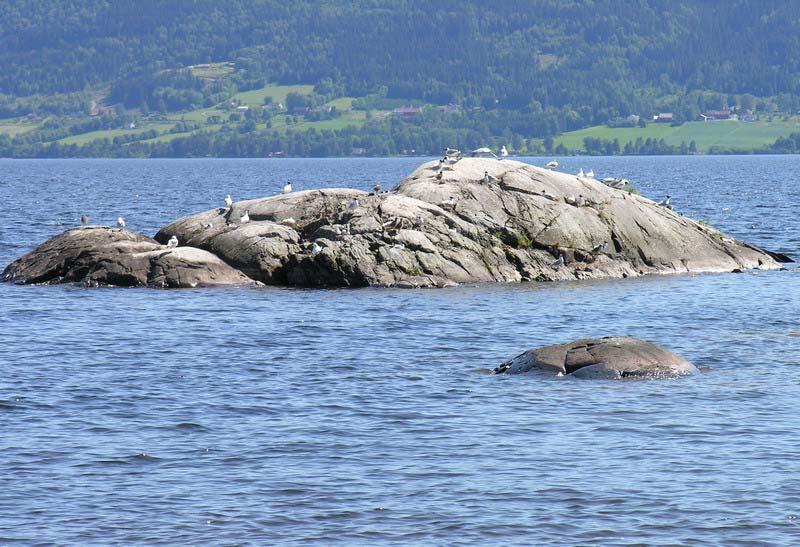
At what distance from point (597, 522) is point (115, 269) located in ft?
91.4

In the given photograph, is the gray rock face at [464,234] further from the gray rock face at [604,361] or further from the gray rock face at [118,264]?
the gray rock face at [604,361]

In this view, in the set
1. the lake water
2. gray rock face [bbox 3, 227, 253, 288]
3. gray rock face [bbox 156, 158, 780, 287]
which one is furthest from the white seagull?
gray rock face [bbox 3, 227, 253, 288]

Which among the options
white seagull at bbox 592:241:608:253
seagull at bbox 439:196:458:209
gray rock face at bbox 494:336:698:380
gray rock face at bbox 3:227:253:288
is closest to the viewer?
gray rock face at bbox 494:336:698:380

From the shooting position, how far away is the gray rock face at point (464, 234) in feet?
138

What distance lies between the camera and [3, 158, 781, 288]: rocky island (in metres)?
42.1

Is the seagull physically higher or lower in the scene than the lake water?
higher

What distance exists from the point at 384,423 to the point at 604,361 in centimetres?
609

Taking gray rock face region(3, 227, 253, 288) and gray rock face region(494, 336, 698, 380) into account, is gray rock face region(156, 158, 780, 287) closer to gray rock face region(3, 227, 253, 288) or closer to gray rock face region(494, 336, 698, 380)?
gray rock face region(3, 227, 253, 288)

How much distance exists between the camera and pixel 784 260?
50.7 m

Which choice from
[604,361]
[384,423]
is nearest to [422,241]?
[604,361]

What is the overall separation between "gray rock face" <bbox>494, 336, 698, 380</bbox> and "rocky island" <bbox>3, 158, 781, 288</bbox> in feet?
47.3

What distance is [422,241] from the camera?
42.3 metres

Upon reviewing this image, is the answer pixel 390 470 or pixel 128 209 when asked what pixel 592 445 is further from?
pixel 128 209

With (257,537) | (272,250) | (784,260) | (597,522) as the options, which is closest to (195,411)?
(257,537)
